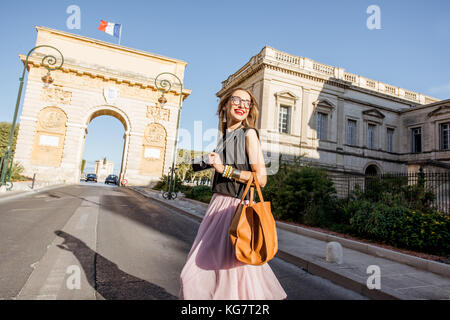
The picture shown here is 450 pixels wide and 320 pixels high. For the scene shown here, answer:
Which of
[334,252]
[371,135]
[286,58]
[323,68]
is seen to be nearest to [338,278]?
[334,252]

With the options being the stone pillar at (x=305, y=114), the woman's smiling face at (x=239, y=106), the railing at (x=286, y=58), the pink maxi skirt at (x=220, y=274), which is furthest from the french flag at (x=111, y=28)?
the pink maxi skirt at (x=220, y=274)

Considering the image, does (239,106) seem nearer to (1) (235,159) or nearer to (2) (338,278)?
(1) (235,159)

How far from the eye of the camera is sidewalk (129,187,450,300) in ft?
11.1

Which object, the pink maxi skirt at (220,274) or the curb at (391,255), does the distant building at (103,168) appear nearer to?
the curb at (391,255)

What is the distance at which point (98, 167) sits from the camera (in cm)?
7231

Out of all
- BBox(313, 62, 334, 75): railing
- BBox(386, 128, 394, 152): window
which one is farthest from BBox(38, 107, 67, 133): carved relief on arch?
BBox(386, 128, 394, 152): window

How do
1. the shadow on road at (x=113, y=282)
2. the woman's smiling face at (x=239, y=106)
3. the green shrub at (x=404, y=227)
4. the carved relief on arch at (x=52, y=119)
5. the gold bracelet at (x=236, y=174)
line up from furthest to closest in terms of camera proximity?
the carved relief on arch at (x=52, y=119) → the green shrub at (x=404, y=227) → the shadow on road at (x=113, y=282) → the woman's smiling face at (x=239, y=106) → the gold bracelet at (x=236, y=174)

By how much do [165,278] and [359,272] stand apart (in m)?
2.94

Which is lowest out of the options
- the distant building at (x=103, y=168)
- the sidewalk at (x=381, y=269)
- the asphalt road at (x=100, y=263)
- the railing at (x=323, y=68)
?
the asphalt road at (x=100, y=263)

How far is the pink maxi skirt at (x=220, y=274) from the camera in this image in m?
1.69

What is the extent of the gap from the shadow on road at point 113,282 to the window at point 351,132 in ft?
84.5

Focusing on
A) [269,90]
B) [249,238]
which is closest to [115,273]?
[249,238]
